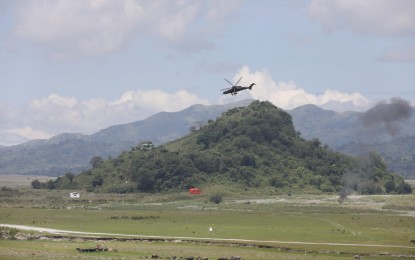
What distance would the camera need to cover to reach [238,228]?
118m

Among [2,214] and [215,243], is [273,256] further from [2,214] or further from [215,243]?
[2,214]

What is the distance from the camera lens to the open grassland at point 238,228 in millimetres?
87812

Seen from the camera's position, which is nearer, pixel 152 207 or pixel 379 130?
pixel 379 130

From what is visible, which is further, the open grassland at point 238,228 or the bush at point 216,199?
the bush at point 216,199

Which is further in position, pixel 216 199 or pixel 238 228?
pixel 216 199

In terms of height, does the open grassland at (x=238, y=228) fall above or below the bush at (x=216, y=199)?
below

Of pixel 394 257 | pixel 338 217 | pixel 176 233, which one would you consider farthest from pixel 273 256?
pixel 338 217

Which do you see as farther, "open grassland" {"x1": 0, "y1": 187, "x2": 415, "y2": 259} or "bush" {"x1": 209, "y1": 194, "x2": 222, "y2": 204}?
"bush" {"x1": 209, "y1": 194, "x2": 222, "y2": 204}

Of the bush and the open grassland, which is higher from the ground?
the bush

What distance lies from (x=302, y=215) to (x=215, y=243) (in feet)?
176

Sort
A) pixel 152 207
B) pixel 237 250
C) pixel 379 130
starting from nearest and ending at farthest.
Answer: pixel 237 250 → pixel 379 130 → pixel 152 207

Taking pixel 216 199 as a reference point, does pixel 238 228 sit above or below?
below

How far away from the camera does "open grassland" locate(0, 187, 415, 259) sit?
288ft

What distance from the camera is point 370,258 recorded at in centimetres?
8219
